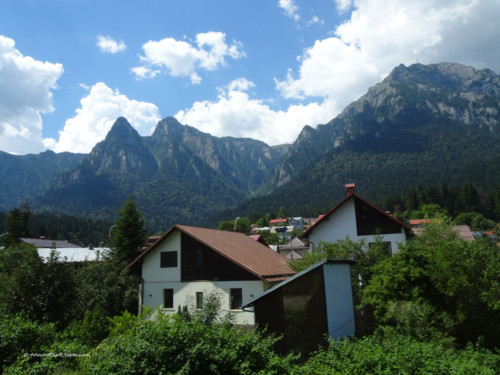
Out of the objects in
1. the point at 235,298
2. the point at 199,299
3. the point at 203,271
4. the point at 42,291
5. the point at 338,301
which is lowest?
the point at 199,299

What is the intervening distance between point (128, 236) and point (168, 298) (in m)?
8.44

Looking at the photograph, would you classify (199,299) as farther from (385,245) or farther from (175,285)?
(385,245)

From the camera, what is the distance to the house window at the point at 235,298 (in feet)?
70.0

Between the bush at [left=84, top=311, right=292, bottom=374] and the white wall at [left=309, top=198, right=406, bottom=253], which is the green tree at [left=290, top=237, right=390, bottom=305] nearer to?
the white wall at [left=309, top=198, right=406, bottom=253]

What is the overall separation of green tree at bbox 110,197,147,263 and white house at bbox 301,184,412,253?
15.1 m

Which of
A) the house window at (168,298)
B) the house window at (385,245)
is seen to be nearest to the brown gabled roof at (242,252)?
the house window at (168,298)

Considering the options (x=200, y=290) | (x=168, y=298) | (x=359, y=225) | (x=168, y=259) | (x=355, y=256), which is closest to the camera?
(x=355, y=256)

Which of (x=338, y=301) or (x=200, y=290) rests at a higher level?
(x=338, y=301)

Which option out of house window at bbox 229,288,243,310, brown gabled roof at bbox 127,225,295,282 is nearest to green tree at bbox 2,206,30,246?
brown gabled roof at bbox 127,225,295,282

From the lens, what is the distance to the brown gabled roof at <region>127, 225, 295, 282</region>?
2158 centimetres

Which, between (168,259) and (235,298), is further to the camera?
(168,259)

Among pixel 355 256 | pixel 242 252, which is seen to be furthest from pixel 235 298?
pixel 355 256

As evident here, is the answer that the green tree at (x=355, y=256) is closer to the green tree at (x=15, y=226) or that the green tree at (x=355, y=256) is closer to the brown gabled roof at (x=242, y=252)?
the brown gabled roof at (x=242, y=252)

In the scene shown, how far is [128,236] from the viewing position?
30047 millimetres
